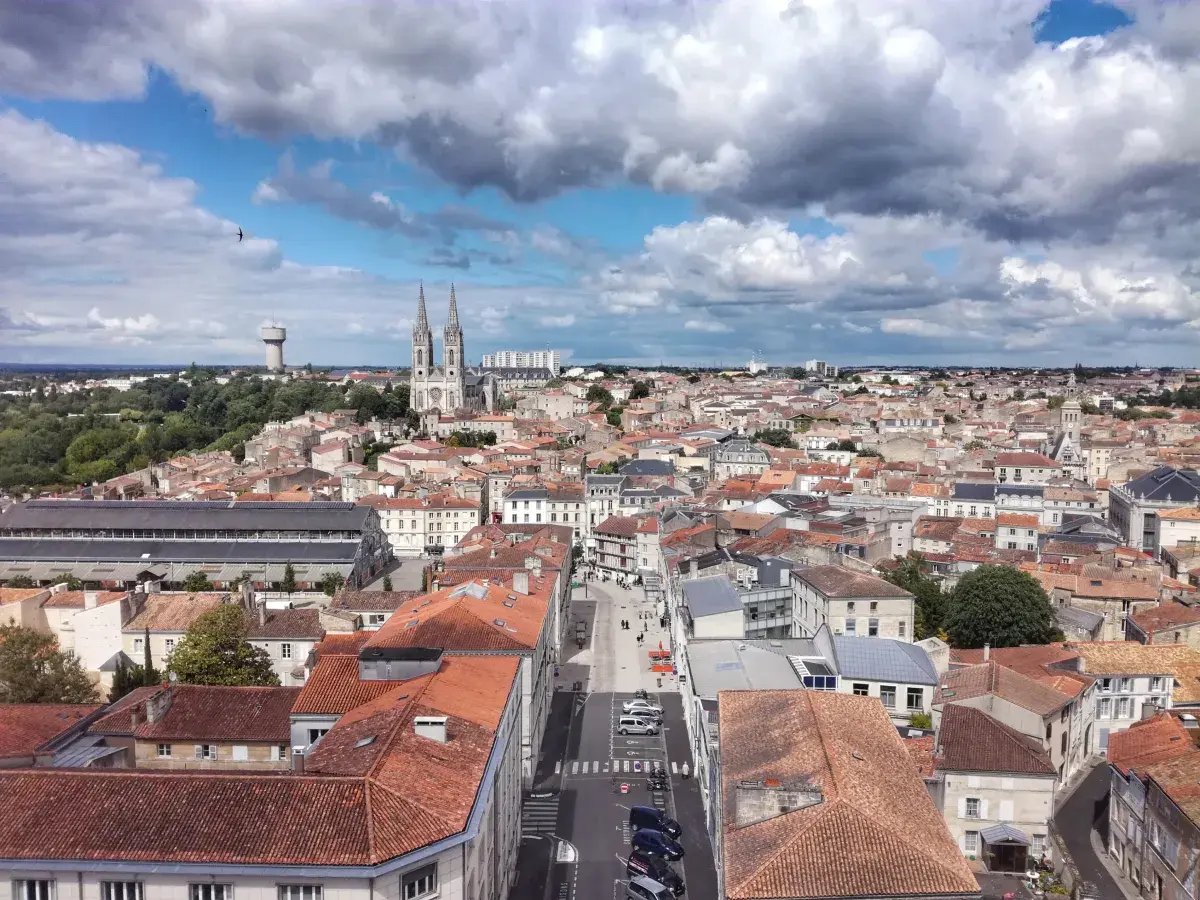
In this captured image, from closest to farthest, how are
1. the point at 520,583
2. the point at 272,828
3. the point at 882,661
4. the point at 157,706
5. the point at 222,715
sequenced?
the point at 272,828
the point at 157,706
the point at 222,715
the point at 882,661
the point at 520,583

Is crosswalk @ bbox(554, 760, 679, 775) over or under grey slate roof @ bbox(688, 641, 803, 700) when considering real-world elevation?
under

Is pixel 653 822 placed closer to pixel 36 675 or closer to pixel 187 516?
pixel 36 675

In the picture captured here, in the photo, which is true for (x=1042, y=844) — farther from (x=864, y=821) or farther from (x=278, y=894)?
(x=278, y=894)

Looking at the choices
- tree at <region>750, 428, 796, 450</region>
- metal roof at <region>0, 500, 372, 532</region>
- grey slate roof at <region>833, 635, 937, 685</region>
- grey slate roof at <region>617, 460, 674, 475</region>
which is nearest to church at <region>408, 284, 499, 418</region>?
tree at <region>750, 428, 796, 450</region>

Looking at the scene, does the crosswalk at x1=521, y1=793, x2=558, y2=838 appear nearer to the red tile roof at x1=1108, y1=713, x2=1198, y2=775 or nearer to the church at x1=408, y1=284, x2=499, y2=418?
the red tile roof at x1=1108, y1=713, x2=1198, y2=775

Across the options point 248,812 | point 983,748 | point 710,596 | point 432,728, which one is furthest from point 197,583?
point 983,748
